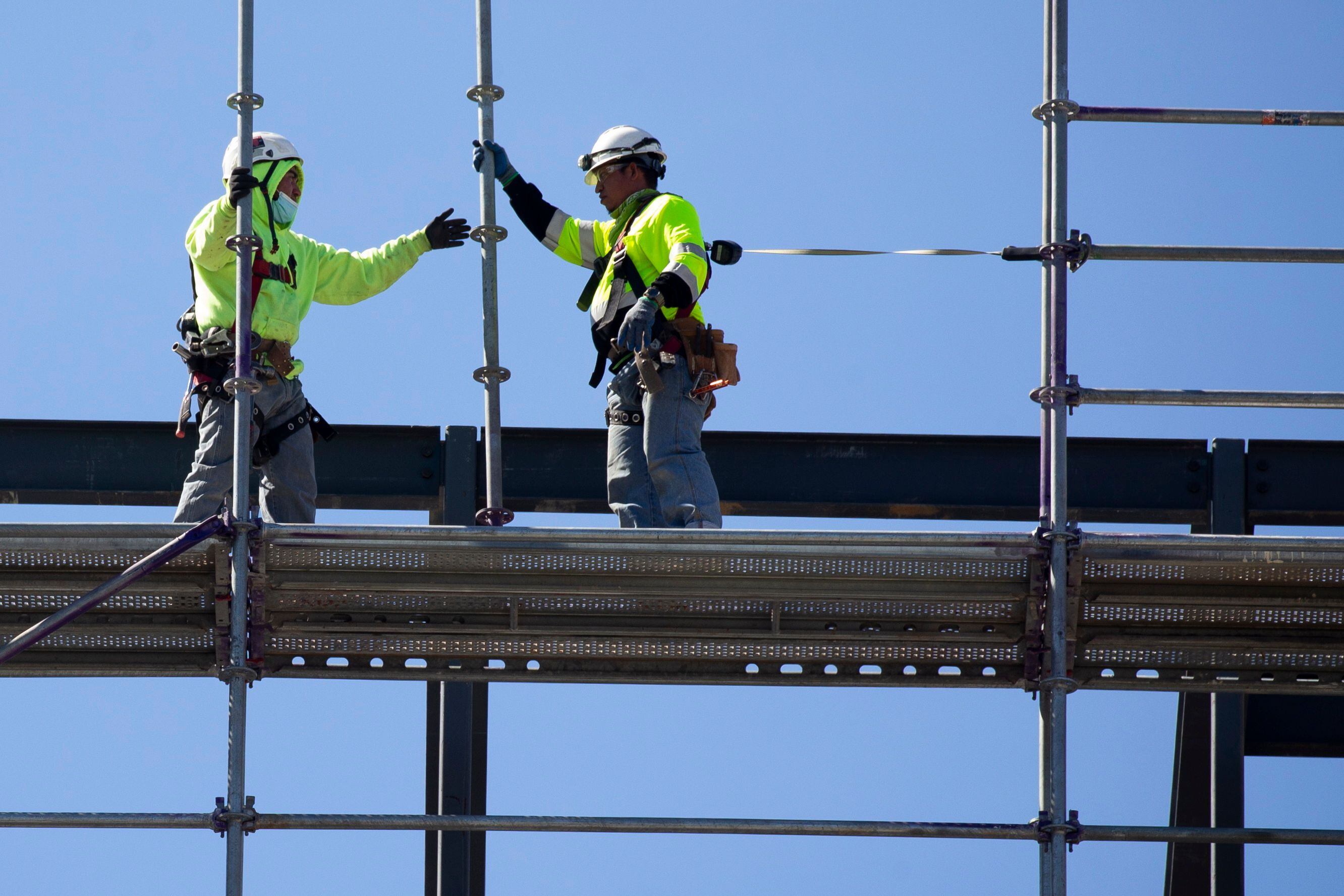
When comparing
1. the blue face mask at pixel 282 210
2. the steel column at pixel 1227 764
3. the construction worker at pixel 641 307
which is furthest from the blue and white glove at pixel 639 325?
the steel column at pixel 1227 764

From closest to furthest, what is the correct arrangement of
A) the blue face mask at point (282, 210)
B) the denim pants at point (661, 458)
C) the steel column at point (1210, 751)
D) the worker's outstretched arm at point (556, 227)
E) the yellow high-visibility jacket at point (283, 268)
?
the denim pants at point (661, 458), the yellow high-visibility jacket at point (283, 268), the blue face mask at point (282, 210), the worker's outstretched arm at point (556, 227), the steel column at point (1210, 751)

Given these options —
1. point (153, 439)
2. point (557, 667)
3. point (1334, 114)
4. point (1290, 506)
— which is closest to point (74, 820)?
point (557, 667)

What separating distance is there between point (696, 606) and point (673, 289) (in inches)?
54.5

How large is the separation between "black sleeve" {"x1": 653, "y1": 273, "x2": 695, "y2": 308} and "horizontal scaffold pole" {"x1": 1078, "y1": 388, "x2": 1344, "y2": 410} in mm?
1782

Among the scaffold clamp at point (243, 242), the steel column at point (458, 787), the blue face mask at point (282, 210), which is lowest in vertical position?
the steel column at point (458, 787)

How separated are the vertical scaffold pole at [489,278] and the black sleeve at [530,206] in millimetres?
579

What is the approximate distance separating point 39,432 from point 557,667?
153 inches

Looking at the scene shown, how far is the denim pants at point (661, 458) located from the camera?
8.16 meters

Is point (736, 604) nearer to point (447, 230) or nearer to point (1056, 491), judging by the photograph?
point (1056, 491)

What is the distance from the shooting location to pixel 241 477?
7.22 m

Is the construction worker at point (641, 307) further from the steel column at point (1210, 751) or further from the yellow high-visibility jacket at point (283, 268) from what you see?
the steel column at point (1210, 751)

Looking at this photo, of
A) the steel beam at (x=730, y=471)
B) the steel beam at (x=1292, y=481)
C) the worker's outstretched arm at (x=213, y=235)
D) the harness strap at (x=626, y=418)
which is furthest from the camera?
the steel beam at (x=730, y=471)

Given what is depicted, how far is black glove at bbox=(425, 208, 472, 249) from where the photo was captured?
891 centimetres

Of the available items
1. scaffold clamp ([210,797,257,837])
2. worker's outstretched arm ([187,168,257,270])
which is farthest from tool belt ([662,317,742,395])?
scaffold clamp ([210,797,257,837])
